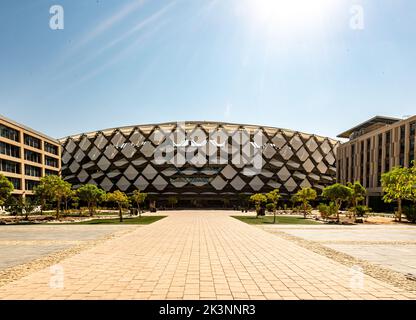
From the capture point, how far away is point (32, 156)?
164 feet

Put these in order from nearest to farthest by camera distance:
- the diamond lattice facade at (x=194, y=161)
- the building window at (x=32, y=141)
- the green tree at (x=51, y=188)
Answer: the green tree at (x=51, y=188)
the building window at (x=32, y=141)
the diamond lattice facade at (x=194, y=161)

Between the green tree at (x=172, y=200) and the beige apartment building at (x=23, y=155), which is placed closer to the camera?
the beige apartment building at (x=23, y=155)

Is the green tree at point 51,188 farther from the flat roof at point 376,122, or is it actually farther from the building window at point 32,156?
the flat roof at point 376,122

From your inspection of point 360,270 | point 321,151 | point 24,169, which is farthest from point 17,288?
point 321,151

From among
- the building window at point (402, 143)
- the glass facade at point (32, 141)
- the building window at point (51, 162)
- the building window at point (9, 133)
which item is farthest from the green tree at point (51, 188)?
the building window at point (402, 143)

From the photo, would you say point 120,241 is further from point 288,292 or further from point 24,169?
point 24,169

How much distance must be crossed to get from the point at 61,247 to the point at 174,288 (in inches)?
287

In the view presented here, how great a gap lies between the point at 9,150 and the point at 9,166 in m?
2.51

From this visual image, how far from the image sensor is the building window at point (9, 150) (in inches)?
1639

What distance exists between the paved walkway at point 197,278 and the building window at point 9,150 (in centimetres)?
4129

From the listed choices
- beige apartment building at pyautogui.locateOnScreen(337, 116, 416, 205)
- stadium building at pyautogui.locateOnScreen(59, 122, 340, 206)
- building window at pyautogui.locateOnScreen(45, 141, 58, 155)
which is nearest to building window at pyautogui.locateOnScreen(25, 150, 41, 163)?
building window at pyautogui.locateOnScreen(45, 141, 58, 155)

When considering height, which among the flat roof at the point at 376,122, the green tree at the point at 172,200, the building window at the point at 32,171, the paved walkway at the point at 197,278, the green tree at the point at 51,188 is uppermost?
the flat roof at the point at 376,122

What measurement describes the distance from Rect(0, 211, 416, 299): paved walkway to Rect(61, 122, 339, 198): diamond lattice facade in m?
54.6
